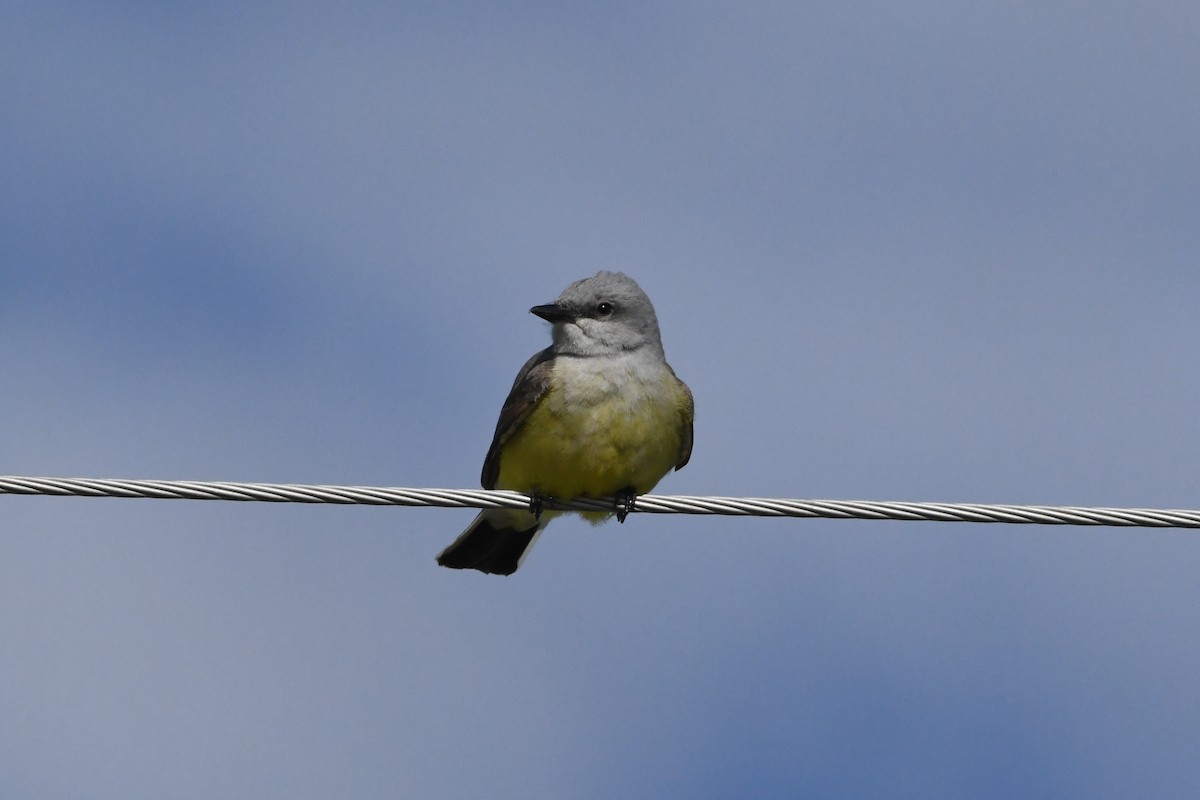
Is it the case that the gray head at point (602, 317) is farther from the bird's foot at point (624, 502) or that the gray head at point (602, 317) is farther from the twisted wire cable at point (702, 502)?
the twisted wire cable at point (702, 502)

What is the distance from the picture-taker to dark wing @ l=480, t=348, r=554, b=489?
29.7ft

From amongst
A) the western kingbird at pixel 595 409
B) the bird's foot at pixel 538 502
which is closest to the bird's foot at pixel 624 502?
the western kingbird at pixel 595 409

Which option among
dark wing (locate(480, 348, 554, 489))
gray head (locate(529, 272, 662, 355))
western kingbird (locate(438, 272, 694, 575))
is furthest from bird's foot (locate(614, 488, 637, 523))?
gray head (locate(529, 272, 662, 355))

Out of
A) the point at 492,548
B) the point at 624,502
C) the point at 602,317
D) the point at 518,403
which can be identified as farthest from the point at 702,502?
the point at 492,548

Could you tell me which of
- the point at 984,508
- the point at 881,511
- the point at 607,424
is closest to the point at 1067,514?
the point at 984,508

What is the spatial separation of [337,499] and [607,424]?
8.10 feet

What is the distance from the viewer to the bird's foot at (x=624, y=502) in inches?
342

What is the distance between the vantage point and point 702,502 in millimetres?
7164

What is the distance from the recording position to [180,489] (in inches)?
258

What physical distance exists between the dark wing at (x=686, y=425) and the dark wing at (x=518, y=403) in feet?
2.71

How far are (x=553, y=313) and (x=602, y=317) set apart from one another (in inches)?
11.6

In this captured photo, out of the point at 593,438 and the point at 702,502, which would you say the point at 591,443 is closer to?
the point at 593,438

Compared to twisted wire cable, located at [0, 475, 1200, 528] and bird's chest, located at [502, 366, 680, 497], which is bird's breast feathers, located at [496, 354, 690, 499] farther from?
twisted wire cable, located at [0, 475, 1200, 528]

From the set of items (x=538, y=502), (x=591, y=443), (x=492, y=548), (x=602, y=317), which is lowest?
(x=492, y=548)
